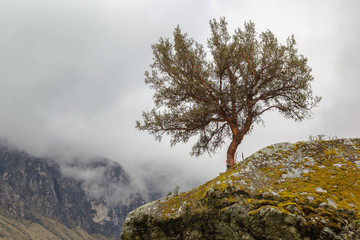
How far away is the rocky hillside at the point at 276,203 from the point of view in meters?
6.71

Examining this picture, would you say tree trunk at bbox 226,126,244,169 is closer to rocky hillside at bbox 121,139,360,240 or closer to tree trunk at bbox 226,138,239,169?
tree trunk at bbox 226,138,239,169

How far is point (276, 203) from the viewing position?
748cm

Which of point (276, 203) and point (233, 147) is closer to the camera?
point (276, 203)

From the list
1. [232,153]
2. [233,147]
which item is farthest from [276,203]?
[233,147]

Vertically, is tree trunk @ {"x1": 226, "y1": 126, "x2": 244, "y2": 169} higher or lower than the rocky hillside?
higher

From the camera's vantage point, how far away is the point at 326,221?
6.48 meters

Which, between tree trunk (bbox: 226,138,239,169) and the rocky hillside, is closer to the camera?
the rocky hillside

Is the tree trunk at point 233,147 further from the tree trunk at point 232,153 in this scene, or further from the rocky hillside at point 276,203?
the rocky hillside at point 276,203

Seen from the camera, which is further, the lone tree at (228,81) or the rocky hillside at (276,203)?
the lone tree at (228,81)

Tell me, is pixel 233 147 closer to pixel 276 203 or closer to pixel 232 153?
pixel 232 153

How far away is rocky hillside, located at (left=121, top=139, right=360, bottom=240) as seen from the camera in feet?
22.0

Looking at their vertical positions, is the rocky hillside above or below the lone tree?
below

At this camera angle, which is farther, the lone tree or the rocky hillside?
the lone tree

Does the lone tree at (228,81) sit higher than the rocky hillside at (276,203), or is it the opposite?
the lone tree at (228,81)
